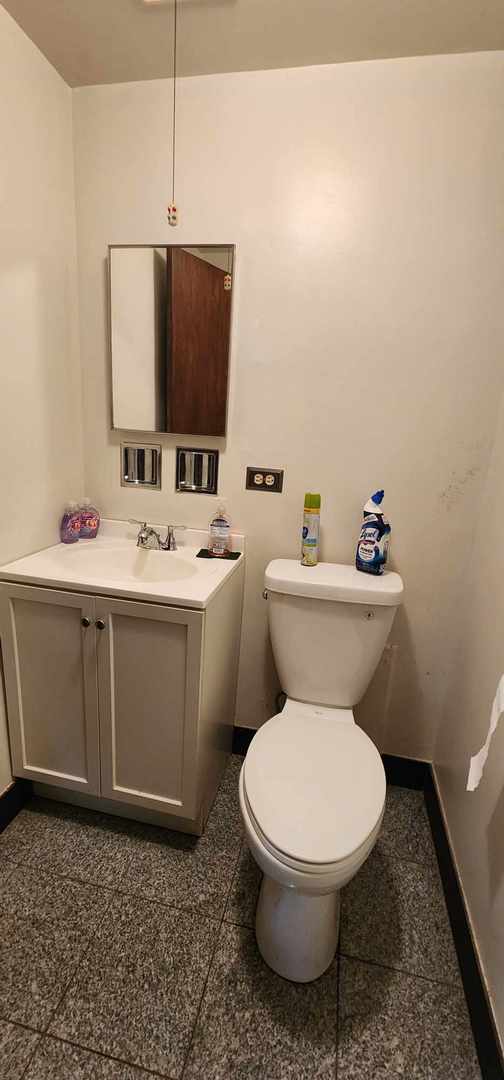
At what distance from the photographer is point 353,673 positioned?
4.32ft

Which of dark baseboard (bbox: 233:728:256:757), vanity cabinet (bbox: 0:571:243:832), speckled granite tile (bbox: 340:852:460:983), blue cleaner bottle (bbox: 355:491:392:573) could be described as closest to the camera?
speckled granite tile (bbox: 340:852:460:983)

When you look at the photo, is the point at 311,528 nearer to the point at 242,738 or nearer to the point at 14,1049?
the point at 242,738

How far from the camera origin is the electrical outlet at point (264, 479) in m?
1.47

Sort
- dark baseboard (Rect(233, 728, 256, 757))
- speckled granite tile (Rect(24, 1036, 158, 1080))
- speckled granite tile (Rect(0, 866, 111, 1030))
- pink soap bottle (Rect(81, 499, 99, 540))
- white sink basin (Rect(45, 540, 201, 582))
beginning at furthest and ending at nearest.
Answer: dark baseboard (Rect(233, 728, 256, 757)), pink soap bottle (Rect(81, 499, 99, 540)), white sink basin (Rect(45, 540, 201, 582)), speckled granite tile (Rect(0, 866, 111, 1030)), speckled granite tile (Rect(24, 1036, 158, 1080))

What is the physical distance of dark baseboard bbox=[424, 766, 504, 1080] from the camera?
33.8 inches

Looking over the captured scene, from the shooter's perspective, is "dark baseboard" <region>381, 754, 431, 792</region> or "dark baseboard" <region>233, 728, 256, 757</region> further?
"dark baseboard" <region>233, 728, 256, 757</region>

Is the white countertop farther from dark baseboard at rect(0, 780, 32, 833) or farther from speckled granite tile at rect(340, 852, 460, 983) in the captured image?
speckled granite tile at rect(340, 852, 460, 983)

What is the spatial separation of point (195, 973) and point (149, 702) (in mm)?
607

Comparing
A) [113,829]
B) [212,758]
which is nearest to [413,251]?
[212,758]

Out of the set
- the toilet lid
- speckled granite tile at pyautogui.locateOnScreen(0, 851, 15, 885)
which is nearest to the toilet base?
the toilet lid

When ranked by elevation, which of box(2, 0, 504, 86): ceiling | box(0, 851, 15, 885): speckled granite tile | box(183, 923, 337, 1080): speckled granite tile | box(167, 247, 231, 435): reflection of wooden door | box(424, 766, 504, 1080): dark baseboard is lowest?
box(0, 851, 15, 885): speckled granite tile

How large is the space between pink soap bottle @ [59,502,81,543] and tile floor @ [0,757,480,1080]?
2.99 ft

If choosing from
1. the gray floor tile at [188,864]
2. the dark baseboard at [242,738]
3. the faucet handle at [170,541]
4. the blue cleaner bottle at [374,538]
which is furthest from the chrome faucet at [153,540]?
the gray floor tile at [188,864]

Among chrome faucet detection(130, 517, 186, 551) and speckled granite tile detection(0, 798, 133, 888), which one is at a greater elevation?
chrome faucet detection(130, 517, 186, 551)
